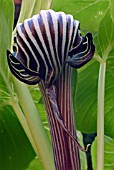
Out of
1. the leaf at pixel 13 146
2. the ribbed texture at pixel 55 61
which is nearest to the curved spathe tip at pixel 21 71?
the ribbed texture at pixel 55 61

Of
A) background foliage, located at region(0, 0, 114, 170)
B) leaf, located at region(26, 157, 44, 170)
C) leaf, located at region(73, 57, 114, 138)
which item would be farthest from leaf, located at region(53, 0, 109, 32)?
leaf, located at region(26, 157, 44, 170)

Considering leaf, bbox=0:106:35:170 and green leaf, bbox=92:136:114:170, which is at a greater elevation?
leaf, bbox=0:106:35:170

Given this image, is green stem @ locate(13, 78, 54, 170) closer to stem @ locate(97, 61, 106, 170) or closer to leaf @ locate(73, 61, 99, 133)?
stem @ locate(97, 61, 106, 170)

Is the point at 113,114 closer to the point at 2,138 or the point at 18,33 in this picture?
the point at 2,138

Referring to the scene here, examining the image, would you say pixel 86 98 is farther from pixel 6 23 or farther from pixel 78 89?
pixel 6 23

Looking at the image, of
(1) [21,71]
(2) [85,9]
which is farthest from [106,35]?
(1) [21,71]

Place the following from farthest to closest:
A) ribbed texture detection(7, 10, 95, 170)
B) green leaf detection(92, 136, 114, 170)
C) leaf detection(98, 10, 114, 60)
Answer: green leaf detection(92, 136, 114, 170)
leaf detection(98, 10, 114, 60)
ribbed texture detection(7, 10, 95, 170)

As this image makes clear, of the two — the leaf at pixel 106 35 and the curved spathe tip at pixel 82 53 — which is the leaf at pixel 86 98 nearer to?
the leaf at pixel 106 35
